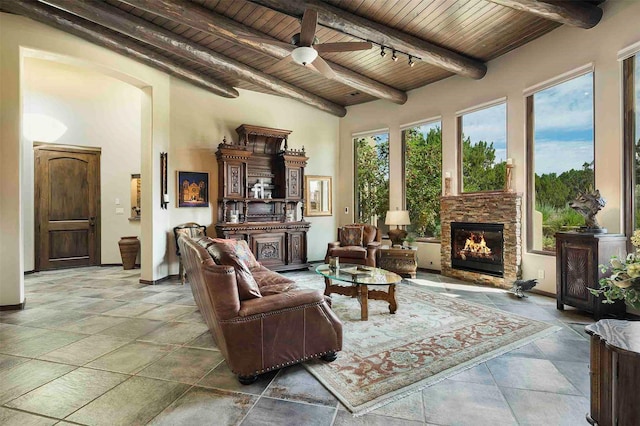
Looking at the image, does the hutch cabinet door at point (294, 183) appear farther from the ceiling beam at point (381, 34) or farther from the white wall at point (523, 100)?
the ceiling beam at point (381, 34)

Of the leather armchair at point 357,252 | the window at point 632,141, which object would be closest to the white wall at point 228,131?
the leather armchair at point 357,252

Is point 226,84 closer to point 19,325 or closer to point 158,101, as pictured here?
point 158,101

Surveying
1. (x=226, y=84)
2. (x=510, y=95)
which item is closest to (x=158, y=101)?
(x=226, y=84)

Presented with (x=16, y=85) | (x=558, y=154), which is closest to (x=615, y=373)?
(x=558, y=154)

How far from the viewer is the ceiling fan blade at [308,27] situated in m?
3.19

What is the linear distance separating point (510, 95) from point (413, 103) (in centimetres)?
189

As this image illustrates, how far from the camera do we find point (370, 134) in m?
7.49

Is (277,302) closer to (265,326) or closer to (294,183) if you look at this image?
(265,326)

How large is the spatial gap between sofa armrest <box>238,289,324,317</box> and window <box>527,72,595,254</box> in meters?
3.91

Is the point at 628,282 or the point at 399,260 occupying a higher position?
the point at 628,282

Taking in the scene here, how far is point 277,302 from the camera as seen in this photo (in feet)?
7.97

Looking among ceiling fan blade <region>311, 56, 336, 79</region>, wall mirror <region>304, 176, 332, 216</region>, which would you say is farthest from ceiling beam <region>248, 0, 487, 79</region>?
wall mirror <region>304, 176, 332, 216</region>

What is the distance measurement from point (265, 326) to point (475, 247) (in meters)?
4.44

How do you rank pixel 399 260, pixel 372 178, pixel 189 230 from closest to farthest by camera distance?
pixel 189 230 → pixel 399 260 → pixel 372 178
